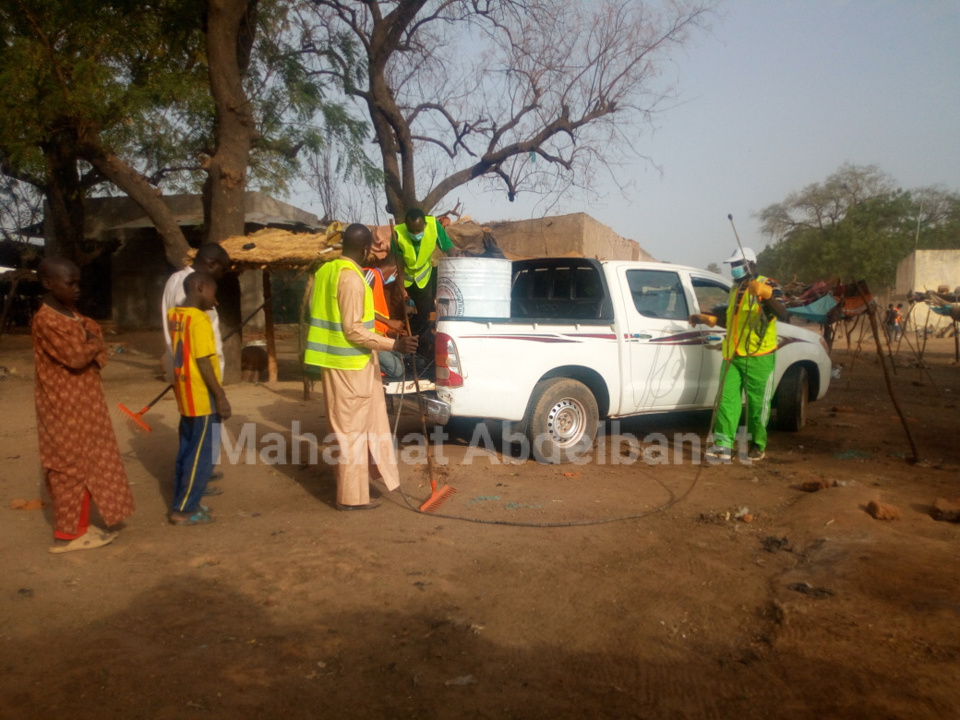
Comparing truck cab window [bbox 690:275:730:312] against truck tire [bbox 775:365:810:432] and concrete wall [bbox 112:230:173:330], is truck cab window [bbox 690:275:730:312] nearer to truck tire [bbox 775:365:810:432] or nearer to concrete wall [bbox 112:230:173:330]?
truck tire [bbox 775:365:810:432]

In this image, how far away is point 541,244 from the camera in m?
15.7

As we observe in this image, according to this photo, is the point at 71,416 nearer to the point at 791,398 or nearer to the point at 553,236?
the point at 791,398

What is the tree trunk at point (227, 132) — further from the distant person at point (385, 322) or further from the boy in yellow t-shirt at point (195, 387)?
the boy in yellow t-shirt at point (195, 387)

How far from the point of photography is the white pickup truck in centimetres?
585

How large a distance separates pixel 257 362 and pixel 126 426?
340cm

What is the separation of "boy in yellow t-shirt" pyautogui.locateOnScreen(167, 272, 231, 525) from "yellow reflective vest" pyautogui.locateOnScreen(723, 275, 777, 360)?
430cm

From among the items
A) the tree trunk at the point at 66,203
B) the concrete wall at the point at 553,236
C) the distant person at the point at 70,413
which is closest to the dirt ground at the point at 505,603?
the distant person at the point at 70,413

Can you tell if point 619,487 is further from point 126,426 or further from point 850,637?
point 126,426

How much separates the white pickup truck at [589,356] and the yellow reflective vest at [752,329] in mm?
672

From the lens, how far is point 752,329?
6.20 meters

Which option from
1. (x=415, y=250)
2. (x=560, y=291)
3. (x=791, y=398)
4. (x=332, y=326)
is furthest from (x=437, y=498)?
(x=791, y=398)

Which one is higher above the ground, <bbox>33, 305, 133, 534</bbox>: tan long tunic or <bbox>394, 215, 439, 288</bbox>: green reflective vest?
<bbox>394, 215, 439, 288</bbox>: green reflective vest

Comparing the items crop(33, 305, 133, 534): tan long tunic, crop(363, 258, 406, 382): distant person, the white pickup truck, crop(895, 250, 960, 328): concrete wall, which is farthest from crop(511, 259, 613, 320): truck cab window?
crop(895, 250, 960, 328): concrete wall

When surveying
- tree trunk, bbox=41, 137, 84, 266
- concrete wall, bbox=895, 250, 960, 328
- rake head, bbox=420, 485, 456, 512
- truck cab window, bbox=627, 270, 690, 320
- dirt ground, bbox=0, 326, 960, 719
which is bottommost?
dirt ground, bbox=0, 326, 960, 719
